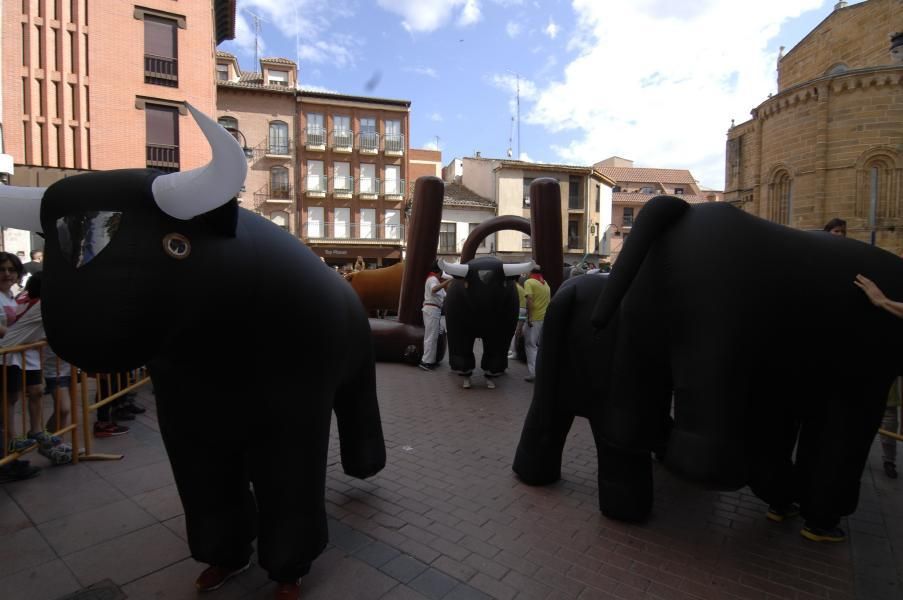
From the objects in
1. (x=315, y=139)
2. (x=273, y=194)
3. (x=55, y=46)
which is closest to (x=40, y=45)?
(x=55, y=46)

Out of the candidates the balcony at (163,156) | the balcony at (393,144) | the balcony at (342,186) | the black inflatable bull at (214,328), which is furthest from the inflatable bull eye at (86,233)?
the balcony at (393,144)

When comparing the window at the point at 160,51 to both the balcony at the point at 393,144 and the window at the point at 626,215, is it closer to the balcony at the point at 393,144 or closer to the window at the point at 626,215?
the balcony at the point at 393,144

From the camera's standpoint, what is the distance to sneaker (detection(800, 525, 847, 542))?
9.55 feet

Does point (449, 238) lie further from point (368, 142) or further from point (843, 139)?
point (843, 139)

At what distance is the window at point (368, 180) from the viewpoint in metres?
28.0

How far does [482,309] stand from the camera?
632cm

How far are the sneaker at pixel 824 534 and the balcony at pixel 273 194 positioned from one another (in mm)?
26231

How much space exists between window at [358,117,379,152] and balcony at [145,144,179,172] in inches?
464

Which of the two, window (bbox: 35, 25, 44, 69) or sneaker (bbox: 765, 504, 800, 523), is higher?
window (bbox: 35, 25, 44, 69)

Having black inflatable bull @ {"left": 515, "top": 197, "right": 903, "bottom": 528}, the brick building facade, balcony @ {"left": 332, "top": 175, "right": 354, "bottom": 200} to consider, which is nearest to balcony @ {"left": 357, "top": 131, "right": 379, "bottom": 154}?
balcony @ {"left": 332, "top": 175, "right": 354, "bottom": 200}

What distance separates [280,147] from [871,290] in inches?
1081

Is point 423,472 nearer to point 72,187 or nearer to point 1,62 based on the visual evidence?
point 72,187

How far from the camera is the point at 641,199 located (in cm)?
3856

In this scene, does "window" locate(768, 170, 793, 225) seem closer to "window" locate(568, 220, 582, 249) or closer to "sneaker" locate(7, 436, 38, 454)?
"window" locate(568, 220, 582, 249)
